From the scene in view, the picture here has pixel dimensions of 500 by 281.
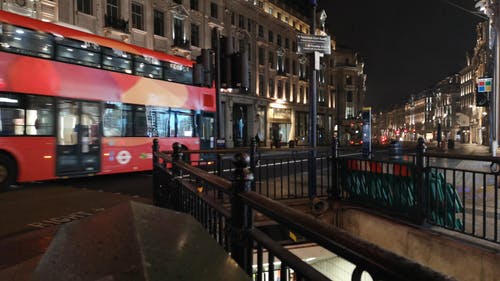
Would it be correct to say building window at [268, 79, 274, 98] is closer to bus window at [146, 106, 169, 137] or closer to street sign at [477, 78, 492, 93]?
street sign at [477, 78, 492, 93]

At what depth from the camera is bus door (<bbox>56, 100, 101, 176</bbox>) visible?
11.0m

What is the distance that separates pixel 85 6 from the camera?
24.0 meters

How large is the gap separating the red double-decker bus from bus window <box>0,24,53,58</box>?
25 mm

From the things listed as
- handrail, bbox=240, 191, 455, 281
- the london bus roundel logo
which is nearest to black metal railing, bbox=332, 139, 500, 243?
handrail, bbox=240, 191, 455, 281

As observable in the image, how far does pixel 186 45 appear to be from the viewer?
3189 centimetres

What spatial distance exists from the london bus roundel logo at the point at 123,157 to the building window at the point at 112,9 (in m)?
16.8

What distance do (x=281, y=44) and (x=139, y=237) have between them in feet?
165

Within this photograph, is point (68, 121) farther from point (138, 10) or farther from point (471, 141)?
point (471, 141)

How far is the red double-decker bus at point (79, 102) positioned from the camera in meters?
9.95

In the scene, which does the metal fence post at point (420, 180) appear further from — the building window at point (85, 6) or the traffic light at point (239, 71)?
the building window at point (85, 6)

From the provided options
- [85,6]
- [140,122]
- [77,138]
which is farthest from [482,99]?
[85,6]

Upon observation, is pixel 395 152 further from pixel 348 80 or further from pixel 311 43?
pixel 348 80

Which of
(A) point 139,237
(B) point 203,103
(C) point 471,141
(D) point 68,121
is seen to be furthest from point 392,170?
(C) point 471,141

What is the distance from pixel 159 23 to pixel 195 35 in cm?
457
